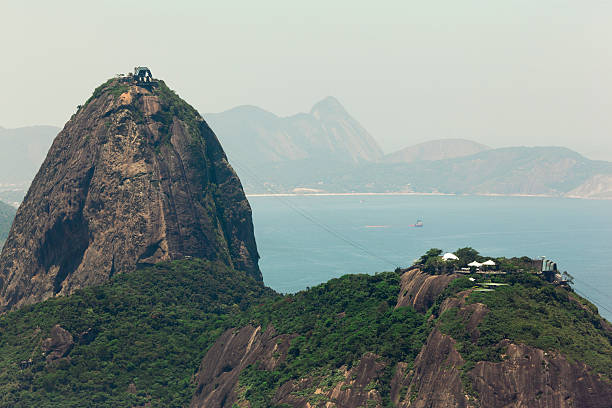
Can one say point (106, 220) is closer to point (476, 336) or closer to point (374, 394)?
point (374, 394)

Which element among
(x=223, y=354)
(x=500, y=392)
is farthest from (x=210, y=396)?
(x=500, y=392)

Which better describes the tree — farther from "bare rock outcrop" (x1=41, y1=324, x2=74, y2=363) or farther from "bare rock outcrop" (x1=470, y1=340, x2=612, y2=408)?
"bare rock outcrop" (x1=41, y1=324, x2=74, y2=363)

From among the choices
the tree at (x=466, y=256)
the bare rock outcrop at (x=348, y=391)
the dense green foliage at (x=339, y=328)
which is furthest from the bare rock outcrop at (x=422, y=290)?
the bare rock outcrop at (x=348, y=391)

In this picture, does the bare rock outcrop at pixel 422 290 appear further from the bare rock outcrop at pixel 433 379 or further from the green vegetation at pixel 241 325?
the bare rock outcrop at pixel 433 379

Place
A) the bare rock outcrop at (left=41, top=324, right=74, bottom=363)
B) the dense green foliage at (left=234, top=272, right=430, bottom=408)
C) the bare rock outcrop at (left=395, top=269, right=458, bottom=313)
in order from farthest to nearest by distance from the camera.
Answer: the bare rock outcrop at (left=41, top=324, right=74, bottom=363), the bare rock outcrop at (left=395, top=269, right=458, bottom=313), the dense green foliage at (left=234, top=272, right=430, bottom=408)

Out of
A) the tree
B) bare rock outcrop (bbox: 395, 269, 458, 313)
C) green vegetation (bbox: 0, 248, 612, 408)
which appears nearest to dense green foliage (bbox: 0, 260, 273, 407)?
green vegetation (bbox: 0, 248, 612, 408)

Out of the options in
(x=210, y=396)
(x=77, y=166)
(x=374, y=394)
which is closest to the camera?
(x=374, y=394)

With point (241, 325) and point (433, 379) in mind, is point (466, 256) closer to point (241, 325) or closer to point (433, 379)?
point (433, 379)

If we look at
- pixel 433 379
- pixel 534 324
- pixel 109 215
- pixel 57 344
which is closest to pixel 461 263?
pixel 534 324
